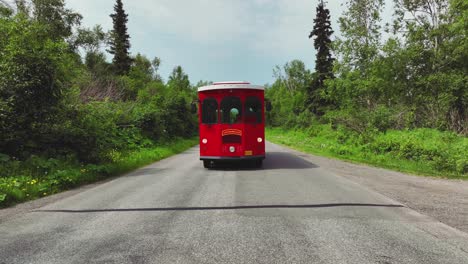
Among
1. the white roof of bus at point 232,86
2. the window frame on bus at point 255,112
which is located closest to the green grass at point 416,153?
the window frame on bus at point 255,112

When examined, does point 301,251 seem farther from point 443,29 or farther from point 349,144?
point 443,29

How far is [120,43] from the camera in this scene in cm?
5438

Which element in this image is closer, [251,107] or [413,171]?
[413,171]

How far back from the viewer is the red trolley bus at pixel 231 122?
1285cm

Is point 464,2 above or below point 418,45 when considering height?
above

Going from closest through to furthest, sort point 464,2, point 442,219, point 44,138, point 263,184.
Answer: point 442,219
point 263,184
point 44,138
point 464,2

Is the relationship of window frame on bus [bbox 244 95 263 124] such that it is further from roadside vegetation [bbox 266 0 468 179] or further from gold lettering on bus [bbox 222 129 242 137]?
roadside vegetation [bbox 266 0 468 179]

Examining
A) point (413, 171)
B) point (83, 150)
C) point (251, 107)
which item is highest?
point (251, 107)

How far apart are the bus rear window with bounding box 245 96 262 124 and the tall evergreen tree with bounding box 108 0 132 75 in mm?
44798

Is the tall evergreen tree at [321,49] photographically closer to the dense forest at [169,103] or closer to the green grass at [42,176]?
the dense forest at [169,103]

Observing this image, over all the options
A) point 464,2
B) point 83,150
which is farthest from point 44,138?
point 464,2

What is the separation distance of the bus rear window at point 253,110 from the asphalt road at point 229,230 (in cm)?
549

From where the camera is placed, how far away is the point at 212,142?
1305cm

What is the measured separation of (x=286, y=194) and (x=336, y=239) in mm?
3242
